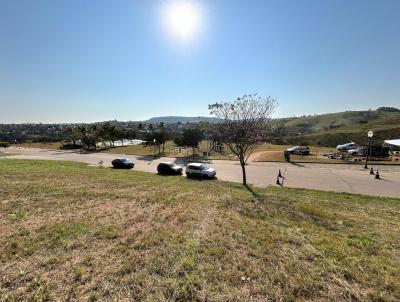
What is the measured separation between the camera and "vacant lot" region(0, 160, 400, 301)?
4344 mm

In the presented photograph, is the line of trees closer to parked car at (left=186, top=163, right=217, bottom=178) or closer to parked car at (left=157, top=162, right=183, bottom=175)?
parked car at (left=157, top=162, right=183, bottom=175)

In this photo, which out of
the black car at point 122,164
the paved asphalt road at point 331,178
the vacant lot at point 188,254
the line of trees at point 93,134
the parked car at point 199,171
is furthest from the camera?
the line of trees at point 93,134

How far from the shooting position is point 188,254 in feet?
18.3

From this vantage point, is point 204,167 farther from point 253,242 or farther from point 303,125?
point 303,125

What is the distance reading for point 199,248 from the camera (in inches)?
232

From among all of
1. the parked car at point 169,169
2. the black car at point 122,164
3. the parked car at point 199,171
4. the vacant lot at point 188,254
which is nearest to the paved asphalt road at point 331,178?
the parked car at point 199,171

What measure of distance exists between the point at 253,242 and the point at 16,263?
4.80 metres

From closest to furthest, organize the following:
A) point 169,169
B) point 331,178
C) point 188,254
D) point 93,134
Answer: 1. point 188,254
2. point 331,178
3. point 169,169
4. point 93,134

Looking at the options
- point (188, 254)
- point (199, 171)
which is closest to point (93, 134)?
point (199, 171)

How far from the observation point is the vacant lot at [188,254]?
14.3 feet

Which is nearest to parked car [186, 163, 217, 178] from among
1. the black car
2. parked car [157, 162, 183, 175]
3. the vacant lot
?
parked car [157, 162, 183, 175]

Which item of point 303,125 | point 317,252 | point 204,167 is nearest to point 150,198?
point 317,252

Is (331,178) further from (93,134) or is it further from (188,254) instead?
(93,134)

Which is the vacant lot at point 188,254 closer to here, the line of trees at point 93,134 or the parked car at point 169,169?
the parked car at point 169,169
